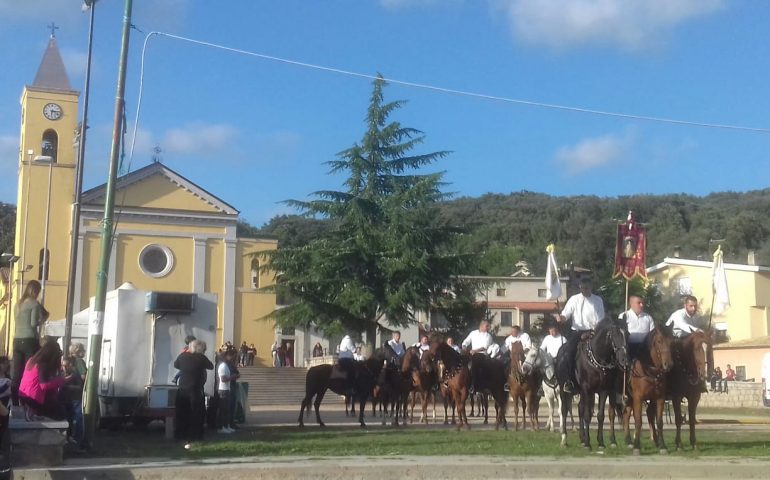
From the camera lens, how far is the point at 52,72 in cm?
6100

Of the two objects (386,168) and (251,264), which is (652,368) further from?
(251,264)

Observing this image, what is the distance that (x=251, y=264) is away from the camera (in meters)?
63.6

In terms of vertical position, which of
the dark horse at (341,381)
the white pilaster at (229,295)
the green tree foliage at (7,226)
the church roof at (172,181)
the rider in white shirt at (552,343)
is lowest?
the dark horse at (341,381)

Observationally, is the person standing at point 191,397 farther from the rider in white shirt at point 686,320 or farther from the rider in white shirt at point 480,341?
the rider in white shirt at point 686,320

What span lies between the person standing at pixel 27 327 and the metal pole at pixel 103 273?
833mm

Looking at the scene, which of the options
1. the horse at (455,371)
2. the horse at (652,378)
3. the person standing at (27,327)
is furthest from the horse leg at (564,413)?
the person standing at (27,327)

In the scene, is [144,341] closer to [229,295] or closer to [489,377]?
[489,377]

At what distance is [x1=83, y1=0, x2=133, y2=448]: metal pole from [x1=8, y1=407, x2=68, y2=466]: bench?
1.99 meters

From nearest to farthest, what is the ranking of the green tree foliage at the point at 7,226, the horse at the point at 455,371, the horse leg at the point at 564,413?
the horse leg at the point at 564,413 < the horse at the point at 455,371 < the green tree foliage at the point at 7,226

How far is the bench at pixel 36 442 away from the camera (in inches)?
496

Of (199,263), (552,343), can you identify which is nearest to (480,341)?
(552,343)

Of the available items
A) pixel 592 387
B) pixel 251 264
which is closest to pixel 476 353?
pixel 592 387

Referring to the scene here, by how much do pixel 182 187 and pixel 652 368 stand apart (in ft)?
171

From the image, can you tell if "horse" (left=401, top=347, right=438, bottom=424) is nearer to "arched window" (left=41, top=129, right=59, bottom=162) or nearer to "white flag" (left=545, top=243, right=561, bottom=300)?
"white flag" (left=545, top=243, right=561, bottom=300)
